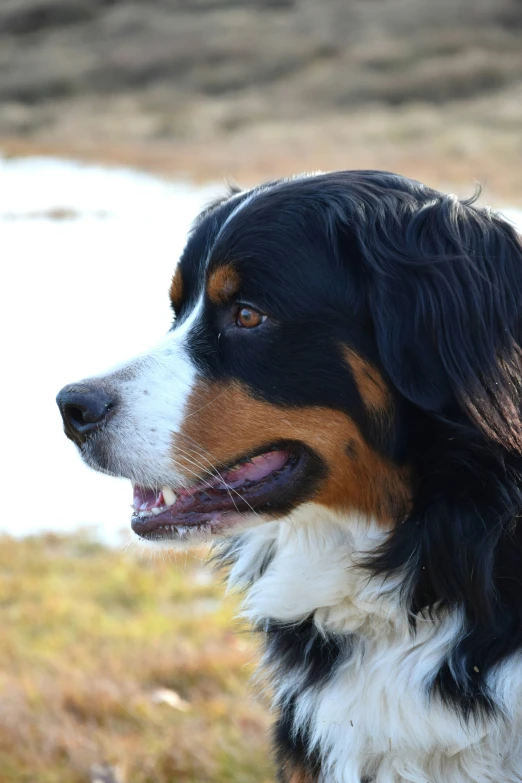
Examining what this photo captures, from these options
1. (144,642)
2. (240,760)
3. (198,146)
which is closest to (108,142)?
(198,146)

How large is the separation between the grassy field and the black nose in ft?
2.52

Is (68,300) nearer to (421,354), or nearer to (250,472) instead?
(250,472)

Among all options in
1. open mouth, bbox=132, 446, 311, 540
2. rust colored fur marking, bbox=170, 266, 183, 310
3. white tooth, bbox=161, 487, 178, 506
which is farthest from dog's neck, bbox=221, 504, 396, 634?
rust colored fur marking, bbox=170, 266, 183, 310

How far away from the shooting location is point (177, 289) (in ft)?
8.69

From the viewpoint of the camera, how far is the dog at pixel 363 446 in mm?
2205

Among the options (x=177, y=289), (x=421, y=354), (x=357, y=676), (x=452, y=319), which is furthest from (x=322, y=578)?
(x=177, y=289)

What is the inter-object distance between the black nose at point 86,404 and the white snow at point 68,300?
1436 mm

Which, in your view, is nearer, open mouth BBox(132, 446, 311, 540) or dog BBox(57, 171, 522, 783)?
dog BBox(57, 171, 522, 783)

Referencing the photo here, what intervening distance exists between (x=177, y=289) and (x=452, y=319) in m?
0.82

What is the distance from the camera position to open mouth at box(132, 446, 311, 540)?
91.0 inches

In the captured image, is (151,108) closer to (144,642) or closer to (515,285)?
(144,642)

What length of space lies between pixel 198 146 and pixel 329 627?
698 inches

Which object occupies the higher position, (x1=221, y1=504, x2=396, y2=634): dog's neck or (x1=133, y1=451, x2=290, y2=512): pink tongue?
(x1=133, y1=451, x2=290, y2=512): pink tongue

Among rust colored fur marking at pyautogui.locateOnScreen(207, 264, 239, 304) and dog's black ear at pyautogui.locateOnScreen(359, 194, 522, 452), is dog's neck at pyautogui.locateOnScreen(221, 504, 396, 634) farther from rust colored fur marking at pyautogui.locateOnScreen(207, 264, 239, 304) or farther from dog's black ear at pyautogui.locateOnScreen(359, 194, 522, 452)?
rust colored fur marking at pyautogui.locateOnScreen(207, 264, 239, 304)
